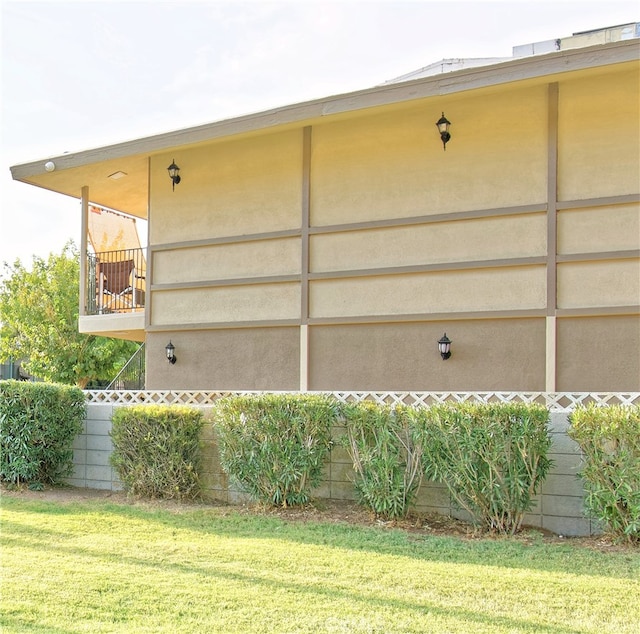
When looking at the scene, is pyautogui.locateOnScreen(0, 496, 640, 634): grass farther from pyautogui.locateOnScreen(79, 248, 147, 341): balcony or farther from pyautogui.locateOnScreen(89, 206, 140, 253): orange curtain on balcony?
pyautogui.locateOnScreen(89, 206, 140, 253): orange curtain on balcony

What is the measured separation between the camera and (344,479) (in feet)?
24.9

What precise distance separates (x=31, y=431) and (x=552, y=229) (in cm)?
713

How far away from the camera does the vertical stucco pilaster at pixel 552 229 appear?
802 centimetres

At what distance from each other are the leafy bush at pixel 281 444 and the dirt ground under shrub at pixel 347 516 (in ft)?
0.70

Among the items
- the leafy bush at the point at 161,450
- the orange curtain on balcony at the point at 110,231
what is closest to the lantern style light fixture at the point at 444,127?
the leafy bush at the point at 161,450

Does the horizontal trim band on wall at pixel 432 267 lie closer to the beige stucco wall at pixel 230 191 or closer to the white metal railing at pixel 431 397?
the beige stucco wall at pixel 230 191

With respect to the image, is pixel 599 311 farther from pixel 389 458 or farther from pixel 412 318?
pixel 389 458

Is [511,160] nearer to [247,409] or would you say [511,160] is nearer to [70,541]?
[247,409]

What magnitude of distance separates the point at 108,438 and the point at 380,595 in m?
5.77

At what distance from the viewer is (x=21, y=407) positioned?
340 inches

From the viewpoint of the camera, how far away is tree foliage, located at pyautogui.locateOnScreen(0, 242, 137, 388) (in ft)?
75.7

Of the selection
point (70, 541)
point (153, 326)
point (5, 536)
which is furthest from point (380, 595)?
point (153, 326)

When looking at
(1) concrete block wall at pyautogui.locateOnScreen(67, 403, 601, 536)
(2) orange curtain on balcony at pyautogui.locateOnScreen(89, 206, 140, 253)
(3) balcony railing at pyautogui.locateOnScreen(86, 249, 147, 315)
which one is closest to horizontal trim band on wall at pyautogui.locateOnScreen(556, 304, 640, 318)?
(1) concrete block wall at pyautogui.locateOnScreen(67, 403, 601, 536)

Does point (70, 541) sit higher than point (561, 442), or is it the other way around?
point (561, 442)
